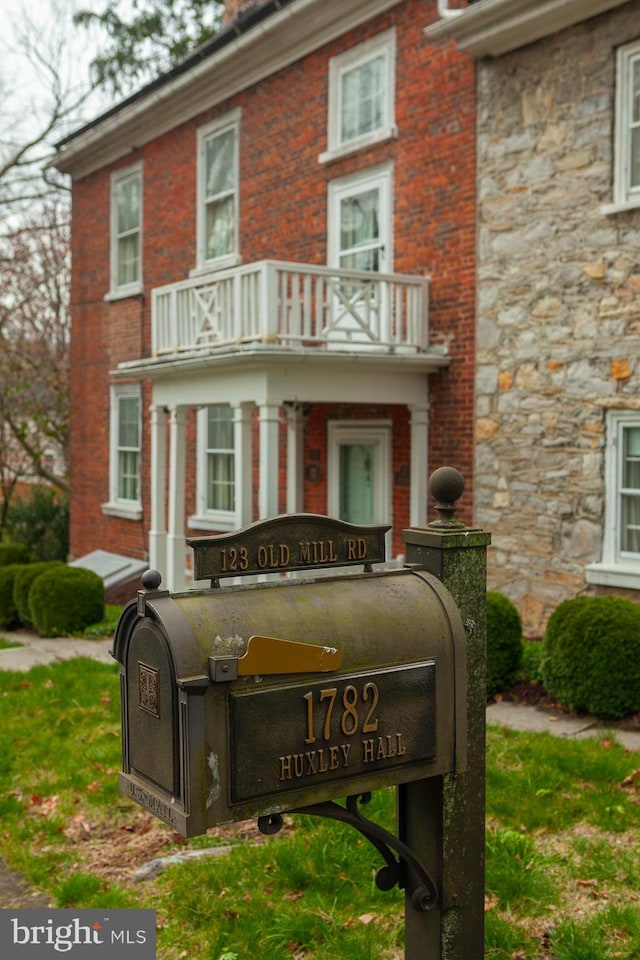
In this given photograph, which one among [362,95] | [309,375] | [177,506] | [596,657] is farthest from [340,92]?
[596,657]

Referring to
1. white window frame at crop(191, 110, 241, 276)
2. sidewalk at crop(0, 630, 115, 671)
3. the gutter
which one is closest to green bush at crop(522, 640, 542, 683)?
sidewalk at crop(0, 630, 115, 671)

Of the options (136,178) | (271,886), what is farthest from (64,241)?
(271,886)

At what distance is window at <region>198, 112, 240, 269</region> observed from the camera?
1433 centimetres

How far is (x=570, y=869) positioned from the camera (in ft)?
14.0

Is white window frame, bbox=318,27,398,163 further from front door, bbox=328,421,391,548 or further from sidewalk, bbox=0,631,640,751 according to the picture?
sidewalk, bbox=0,631,640,751

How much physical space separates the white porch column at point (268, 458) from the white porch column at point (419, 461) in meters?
1.67

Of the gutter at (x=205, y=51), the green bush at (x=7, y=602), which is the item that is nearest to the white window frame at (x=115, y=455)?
the green bush at (x=7, y=602)

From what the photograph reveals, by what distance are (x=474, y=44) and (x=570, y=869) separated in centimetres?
814

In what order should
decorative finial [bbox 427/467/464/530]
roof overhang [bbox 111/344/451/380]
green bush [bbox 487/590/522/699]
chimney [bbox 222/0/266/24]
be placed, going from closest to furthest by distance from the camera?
decorative finial [bbox 427/467/464/530] → green bush [bbox 487/590/522/699] → roof overhang [bbox 111/344/451/380] → chimney [bbox 222/0/266/24]

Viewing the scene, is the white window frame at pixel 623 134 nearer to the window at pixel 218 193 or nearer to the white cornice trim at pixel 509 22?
the white cornice trim at pixel 509 22

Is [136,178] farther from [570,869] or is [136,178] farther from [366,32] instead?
[570,869]

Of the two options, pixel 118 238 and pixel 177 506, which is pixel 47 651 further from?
pixel 118 238

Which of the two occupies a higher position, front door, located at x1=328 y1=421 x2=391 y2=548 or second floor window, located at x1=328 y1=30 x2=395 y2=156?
second floor window, located at x1=328 y1=30 x2=395 y2=156

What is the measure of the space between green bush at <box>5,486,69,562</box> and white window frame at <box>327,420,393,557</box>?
353 inches
